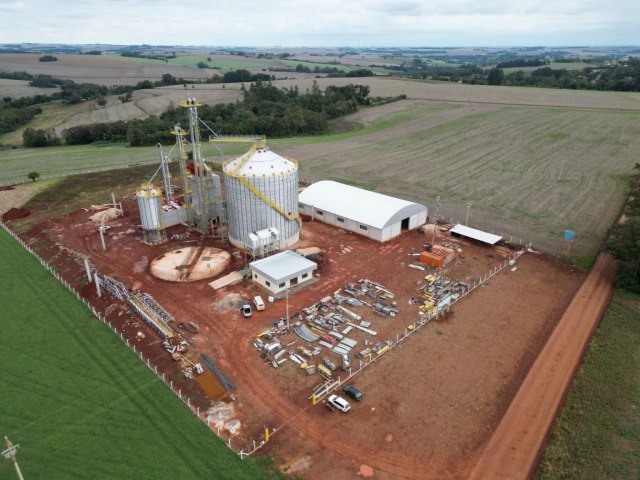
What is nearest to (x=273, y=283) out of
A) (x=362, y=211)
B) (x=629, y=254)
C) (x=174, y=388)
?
(x=174, y=388)

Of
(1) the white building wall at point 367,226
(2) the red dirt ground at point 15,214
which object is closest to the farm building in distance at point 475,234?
(1) the white building wall at point 367,226

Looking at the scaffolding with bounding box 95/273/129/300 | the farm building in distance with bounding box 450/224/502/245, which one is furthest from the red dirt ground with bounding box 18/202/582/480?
the scaffolding with bounding box 95/273/129/300

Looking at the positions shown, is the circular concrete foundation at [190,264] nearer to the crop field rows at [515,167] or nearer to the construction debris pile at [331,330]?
the construction debris pile at [331,330]

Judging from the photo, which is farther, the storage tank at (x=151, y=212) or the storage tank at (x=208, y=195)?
the storage tank at (x=208, y=195)

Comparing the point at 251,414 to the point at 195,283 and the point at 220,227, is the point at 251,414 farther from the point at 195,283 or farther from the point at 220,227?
the point at 220,227

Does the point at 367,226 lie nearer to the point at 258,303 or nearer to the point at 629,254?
the point at 258,303

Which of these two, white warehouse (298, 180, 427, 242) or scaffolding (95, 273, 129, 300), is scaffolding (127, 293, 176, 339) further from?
white warehouse (298, 180, 427, 242)
